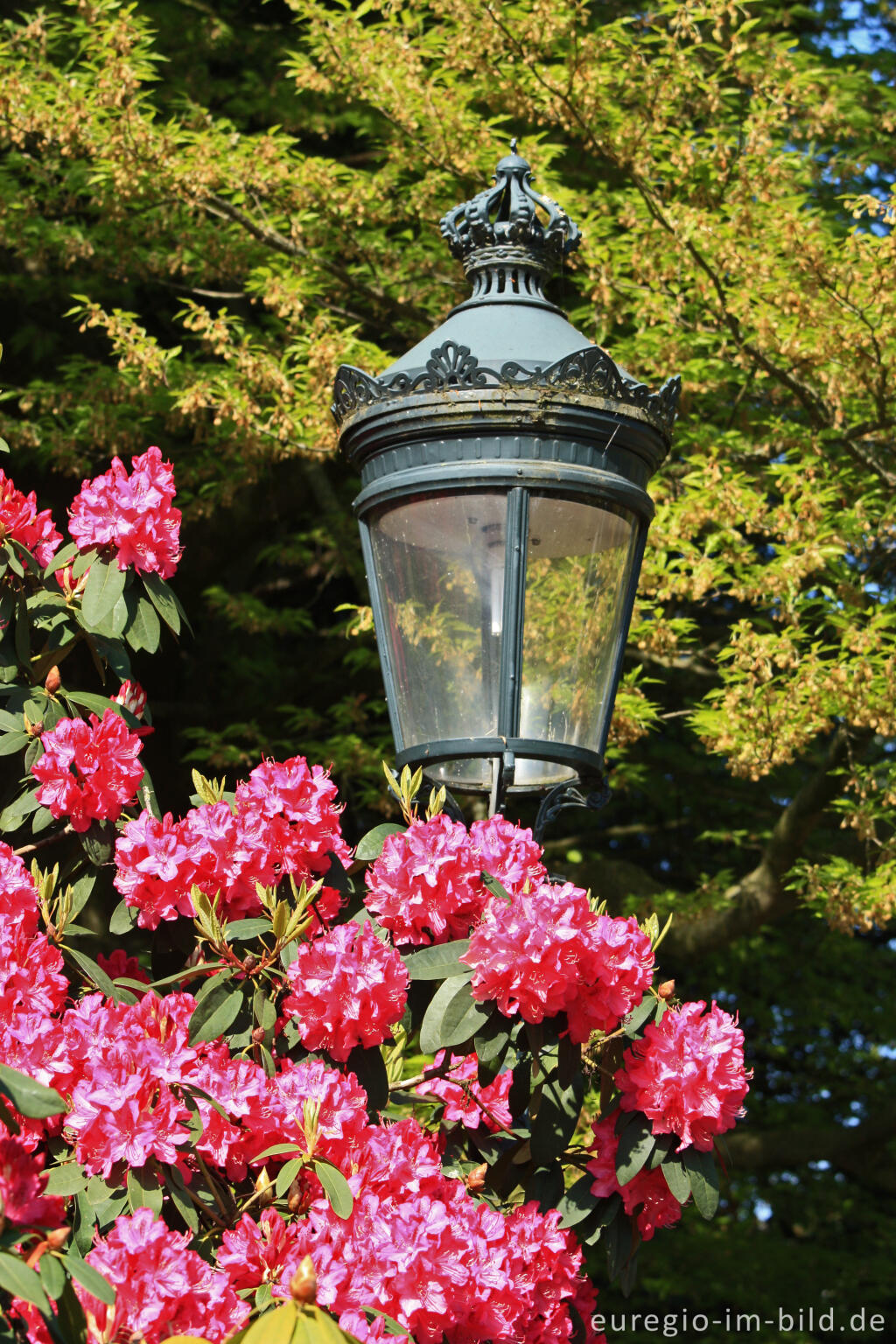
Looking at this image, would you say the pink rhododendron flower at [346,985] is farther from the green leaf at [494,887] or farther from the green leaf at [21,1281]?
the green leaf at [21,1281]

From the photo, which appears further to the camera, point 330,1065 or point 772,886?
point 772,886

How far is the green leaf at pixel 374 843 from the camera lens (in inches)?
85.7

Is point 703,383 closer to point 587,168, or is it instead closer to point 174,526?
point 587,168

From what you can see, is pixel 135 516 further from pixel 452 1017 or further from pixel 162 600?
pixel 452 1017

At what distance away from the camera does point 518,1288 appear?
2.02 meters

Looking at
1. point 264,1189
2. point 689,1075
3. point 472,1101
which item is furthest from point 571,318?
point 264,1189

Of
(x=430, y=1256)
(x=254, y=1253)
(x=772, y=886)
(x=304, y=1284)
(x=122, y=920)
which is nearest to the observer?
(x=304, y=1284)

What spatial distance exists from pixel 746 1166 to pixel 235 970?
21.8 feet

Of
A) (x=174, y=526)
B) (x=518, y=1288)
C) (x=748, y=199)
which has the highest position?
(x=748, y=199)

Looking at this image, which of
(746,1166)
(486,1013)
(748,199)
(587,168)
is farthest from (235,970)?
(746,1166)

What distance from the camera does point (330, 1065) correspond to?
206 centimetres

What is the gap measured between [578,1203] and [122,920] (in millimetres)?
830

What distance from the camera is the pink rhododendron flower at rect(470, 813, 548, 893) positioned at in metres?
2.04

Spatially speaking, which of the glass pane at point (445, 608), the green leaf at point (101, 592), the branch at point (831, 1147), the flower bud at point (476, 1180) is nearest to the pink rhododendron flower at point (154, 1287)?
the flower bud at point (476, 1180)
